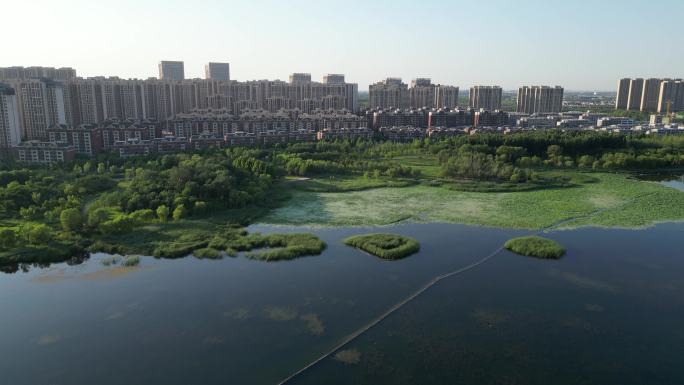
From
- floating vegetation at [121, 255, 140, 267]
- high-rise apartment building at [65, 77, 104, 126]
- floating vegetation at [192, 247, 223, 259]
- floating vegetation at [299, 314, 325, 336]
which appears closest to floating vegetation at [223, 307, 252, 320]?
floating vegetation at [299, 314, 325, 336]

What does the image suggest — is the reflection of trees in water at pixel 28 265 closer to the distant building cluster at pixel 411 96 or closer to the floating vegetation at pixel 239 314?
the floating vegetation at pixel 239 314

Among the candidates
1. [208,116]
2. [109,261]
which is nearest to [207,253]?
[109,261]

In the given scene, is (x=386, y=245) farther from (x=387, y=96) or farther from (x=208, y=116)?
(x=387, y=96)

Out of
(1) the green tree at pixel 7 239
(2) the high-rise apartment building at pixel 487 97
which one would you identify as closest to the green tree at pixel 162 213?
(1) the green tree at pixel 7 239

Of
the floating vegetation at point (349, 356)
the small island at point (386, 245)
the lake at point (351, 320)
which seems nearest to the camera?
the lake at point (351, 320)

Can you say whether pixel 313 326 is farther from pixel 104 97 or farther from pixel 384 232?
pixel 104 97

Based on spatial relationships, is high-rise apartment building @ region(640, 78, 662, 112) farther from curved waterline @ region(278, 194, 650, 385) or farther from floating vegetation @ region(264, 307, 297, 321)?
floating vegetation @ region(264, 307, 297, 321)
